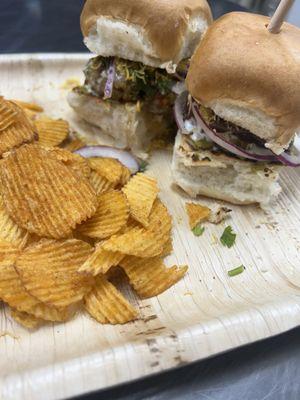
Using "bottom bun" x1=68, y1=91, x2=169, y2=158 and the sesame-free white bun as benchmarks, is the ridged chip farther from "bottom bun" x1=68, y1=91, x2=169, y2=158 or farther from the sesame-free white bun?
the sesame-free white bun

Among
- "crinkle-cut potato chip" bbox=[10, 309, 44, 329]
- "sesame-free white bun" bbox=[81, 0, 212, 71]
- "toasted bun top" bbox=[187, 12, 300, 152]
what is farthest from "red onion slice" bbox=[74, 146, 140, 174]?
"crinkle-cut potato chip" bbox=[10, 309, 44, 329]

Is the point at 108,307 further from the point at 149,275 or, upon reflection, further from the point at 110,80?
the point at 110,80

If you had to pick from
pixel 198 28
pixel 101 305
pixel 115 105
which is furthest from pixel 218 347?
pixel 198 28

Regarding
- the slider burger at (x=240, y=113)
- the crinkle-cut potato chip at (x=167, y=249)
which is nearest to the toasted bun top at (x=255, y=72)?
the slider burger at (x=240, y=113)

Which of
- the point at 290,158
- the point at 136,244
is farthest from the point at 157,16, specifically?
the point at 136,244

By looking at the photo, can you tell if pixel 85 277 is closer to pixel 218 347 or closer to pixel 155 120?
pixel 218 347

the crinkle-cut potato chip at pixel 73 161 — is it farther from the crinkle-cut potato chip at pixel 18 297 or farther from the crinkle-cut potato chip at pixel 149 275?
the crinkle-cut potato chip at pixel 18 297
